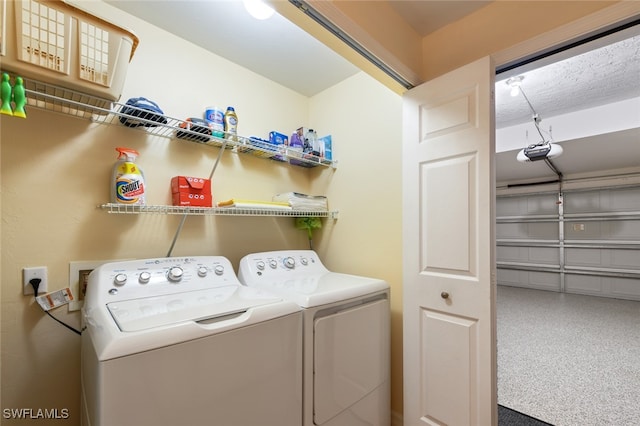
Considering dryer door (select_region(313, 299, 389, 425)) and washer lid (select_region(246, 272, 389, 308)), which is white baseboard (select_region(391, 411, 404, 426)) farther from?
washer lid (select_region(246, 272, 389, 308))

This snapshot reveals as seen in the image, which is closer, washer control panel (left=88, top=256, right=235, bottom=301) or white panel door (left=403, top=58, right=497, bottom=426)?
washer control panel (left=88, top=256, right=235, bottom=301)

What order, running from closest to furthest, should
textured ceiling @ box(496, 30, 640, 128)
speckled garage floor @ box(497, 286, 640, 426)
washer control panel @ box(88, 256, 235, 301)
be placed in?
washer control panel @ box(88, 256, 235, 301), speckled garage floor @ box(497, 286, 640, 426), textured ceiling @ box(496, 30, 640, 128)

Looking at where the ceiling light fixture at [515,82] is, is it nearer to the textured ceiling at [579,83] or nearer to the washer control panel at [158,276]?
the textured ceiling at [579,83]

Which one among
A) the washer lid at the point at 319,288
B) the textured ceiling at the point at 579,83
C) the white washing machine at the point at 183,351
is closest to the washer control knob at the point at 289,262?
the washer lid at the point at 319,288

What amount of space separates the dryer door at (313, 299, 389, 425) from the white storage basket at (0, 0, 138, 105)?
138 cm

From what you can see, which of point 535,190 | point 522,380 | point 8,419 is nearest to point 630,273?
point 535,190

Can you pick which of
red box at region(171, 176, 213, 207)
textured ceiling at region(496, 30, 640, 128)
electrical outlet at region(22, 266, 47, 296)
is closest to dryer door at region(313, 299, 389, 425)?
red box at region(171, 176, 213, 207)

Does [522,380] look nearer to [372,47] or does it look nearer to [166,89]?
[372,47]

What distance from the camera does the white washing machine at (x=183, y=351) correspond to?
75 centimetres

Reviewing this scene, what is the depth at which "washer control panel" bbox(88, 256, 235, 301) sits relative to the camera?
114 centimetres

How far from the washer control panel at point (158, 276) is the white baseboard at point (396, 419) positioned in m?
1.35

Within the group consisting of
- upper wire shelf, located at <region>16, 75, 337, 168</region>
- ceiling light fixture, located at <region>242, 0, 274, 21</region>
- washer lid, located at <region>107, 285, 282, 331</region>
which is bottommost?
washer lid, located at <region>107, 285, 282, 331</region>

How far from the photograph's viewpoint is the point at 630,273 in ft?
16.4

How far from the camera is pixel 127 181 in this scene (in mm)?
1305
